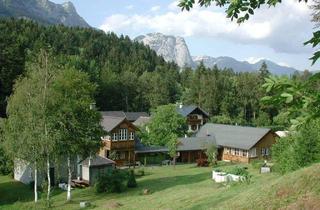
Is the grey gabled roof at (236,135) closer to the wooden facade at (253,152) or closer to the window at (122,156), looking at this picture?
the wooden facade at (253,152)

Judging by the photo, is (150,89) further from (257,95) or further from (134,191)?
(134,191)

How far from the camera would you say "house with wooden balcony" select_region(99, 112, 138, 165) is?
164 feet

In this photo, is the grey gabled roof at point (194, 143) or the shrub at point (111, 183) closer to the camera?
the shrub at point (111, 183)

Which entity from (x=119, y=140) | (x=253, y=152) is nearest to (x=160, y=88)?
(x=253, y=152)

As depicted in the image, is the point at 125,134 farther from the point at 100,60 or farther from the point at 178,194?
the point at 100,60

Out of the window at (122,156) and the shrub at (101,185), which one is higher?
the window at (122,156)

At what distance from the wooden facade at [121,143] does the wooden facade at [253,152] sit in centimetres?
1357

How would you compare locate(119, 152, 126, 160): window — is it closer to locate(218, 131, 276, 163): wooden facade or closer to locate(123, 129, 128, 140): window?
locate(123, 129, 128, 140): window

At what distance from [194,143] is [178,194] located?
27.9 meters

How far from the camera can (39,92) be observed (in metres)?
31.3

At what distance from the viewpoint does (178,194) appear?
30.0 m

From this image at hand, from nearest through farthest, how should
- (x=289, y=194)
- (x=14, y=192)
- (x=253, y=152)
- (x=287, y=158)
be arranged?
(x=289, y=194), (x=287, y=158), (x=14, y=192), (x=253, y=152)

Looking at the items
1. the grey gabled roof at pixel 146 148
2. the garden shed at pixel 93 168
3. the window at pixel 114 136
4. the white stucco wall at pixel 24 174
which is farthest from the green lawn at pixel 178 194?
the window at pixel 114 136

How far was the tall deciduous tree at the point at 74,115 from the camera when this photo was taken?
31703 mm
